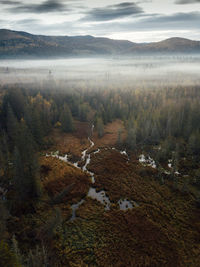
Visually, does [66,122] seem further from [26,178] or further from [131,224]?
[131,224]

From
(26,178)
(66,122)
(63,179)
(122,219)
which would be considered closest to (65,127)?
(66,122)

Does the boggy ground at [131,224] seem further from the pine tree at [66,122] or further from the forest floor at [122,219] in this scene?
the pine tree at [66,122]

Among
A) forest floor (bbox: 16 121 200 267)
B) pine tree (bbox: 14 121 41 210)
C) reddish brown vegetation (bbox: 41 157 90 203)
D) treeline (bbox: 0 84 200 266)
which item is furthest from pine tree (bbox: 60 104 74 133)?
pine tree (bbox: 14 121 41 210)

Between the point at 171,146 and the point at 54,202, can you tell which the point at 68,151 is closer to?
the point at 54,202

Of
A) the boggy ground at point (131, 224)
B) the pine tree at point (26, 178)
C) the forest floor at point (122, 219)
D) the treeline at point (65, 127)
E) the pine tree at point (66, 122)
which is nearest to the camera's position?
the boggy ground at point (131, 224)

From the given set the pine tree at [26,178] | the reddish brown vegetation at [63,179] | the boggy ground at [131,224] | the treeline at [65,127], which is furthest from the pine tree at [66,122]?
the pine tree at [26,178]

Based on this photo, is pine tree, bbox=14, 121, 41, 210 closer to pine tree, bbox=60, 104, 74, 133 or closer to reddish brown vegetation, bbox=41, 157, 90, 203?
reddish brown vegetation, bbox=41, 157, 90, 203
